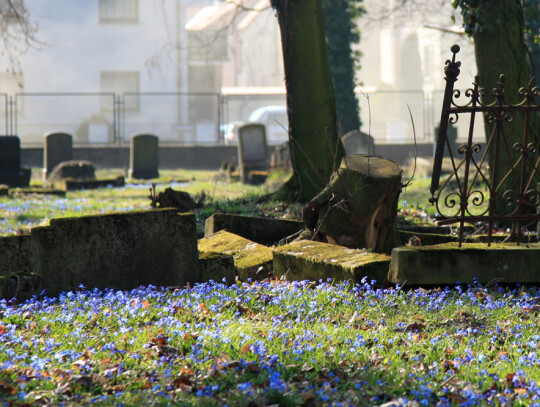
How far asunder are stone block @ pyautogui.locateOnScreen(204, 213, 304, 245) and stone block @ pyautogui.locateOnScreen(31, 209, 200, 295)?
7.51 ft

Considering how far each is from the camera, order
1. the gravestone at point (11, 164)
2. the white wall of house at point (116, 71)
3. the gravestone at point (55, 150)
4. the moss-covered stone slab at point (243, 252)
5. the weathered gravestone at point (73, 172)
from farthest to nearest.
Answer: the white wall of house at point (116, 71), the gravestone at point (55, 150), the weathered gravestone at point (73, 172), the gravestone at point (11, 164), the moss-covered stone slab at point (243, 252)

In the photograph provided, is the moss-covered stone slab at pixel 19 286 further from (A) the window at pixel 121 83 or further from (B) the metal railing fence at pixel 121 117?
(A) the window at pixel 121 83

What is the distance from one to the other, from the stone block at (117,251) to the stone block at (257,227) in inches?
90.1

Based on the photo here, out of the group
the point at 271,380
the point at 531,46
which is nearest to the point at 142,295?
the point at 271,380

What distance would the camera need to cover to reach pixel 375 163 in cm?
754

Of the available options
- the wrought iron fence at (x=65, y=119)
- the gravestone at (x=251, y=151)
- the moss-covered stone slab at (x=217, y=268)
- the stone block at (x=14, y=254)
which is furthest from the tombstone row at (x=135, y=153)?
the moss-covered stone slab at (x=217, y=268)

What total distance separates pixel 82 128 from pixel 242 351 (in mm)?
37527

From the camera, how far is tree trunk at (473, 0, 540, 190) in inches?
399

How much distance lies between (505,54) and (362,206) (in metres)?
4.04

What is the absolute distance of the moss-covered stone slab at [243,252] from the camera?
23.5 ft

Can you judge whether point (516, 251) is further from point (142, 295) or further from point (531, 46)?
point (531, 46)

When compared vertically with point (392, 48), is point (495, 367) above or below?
below

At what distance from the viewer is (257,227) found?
8.88 meters

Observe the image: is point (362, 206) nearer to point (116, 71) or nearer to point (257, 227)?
point (257, 227)
